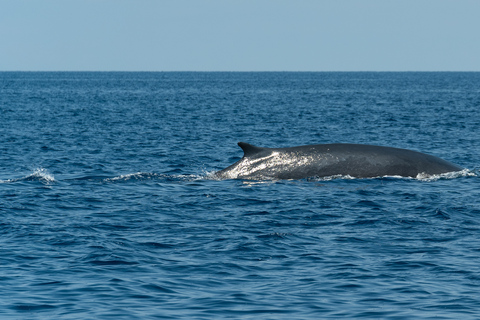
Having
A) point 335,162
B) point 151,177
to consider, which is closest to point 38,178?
point 151,177

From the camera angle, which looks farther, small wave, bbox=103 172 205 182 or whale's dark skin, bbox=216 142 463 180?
small wave, bbox=103 172 205 182

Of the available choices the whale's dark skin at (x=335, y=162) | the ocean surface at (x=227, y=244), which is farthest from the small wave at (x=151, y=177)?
the whale's dark skin at (x=335, y=162)

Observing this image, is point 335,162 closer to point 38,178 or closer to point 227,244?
point 227,244

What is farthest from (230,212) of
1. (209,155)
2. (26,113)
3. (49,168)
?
(26,113)

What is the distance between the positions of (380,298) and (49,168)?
1951cm

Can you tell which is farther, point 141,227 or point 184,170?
point 184,170

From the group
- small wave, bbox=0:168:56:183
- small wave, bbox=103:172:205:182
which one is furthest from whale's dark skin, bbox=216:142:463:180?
small wave, bbox=0:168:56:183

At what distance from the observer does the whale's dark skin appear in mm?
21562

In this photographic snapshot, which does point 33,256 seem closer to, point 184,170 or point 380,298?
point 380,298

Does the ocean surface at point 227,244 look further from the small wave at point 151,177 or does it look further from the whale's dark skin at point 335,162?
the whale's dark skin at point 335,162

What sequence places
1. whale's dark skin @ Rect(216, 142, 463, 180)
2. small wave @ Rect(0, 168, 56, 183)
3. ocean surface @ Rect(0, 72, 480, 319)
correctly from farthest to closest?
small wave @ Rect(0, 168, 56, 183), whale's dark skin @ Rect(216, 142, 463, 180), ocean surface @ Rect(0, 72, 480, 319)

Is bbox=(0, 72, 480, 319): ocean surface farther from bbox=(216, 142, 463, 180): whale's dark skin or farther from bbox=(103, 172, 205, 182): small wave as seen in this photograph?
bbox=(216, 142, 463, 180): whale's dark skin

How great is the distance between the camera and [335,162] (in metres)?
21.6

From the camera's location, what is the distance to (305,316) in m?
10.6
